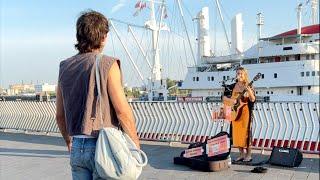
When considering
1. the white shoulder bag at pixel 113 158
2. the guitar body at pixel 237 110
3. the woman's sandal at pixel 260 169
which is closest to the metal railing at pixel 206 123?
the guitar body at pixel 237 110

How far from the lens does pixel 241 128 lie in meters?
8.27

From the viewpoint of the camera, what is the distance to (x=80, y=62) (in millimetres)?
2984

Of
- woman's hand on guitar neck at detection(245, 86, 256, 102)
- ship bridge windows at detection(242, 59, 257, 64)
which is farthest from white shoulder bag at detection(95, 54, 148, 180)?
ship bridge windows at detection(242, 59, 257, 64)

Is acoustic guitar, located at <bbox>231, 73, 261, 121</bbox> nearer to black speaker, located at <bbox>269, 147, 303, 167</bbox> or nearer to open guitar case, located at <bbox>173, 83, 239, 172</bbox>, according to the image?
open guitar case, located at <bbox>173, 83, 239, 172</bbox>

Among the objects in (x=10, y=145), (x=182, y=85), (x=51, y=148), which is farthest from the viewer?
(x=182, y=85)

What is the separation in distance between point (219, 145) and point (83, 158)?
495 cm

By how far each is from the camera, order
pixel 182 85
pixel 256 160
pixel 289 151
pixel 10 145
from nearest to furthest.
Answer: pixel 289 151
pixel 256 160
pixel 10 145
pixel 182 85

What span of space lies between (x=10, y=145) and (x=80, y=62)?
31.9 ft

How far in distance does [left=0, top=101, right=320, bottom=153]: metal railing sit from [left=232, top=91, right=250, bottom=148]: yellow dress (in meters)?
0.96

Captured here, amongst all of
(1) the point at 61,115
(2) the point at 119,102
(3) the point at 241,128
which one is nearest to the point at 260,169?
(3) the point at 241,128

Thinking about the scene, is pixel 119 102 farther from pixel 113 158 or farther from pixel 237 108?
pixel 237 108

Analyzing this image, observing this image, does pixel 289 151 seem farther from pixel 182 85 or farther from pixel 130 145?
pixel 182 85

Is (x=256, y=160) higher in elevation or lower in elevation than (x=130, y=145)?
lower

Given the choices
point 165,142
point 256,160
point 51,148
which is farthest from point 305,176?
point 51,148
